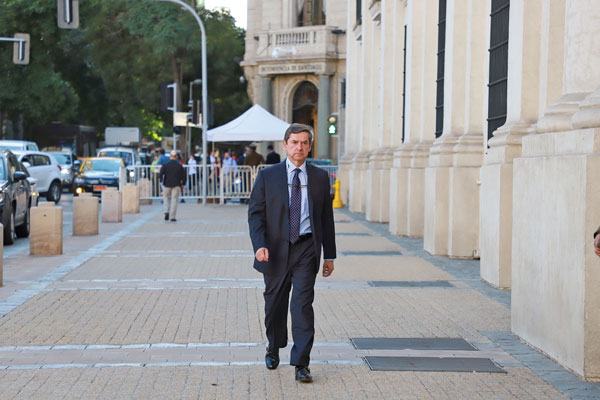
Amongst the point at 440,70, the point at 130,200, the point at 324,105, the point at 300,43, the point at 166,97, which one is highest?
the point at 300,43

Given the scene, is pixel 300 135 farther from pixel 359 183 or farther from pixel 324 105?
pixel 324 105

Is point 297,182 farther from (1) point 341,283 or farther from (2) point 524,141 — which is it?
(1) point 341,283

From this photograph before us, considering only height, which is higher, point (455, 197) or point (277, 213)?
point (277, 213)

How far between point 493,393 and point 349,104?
1126 inches

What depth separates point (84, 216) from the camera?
19.5 m

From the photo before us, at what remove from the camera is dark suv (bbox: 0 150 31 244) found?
17281 millimetres

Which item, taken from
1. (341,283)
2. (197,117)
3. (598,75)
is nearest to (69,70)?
(197,117)

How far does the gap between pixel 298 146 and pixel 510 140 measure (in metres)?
5.18

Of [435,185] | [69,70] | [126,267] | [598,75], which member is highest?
[69,70]

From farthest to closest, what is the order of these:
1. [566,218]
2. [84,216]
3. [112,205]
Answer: [112,205] → [84,216] → [566,218]

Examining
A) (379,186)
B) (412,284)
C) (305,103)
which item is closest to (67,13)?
(379,186)

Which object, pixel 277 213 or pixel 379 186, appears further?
pixel 379 186

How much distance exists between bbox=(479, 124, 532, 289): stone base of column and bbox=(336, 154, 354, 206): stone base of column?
2068cm

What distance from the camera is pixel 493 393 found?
6418mm
